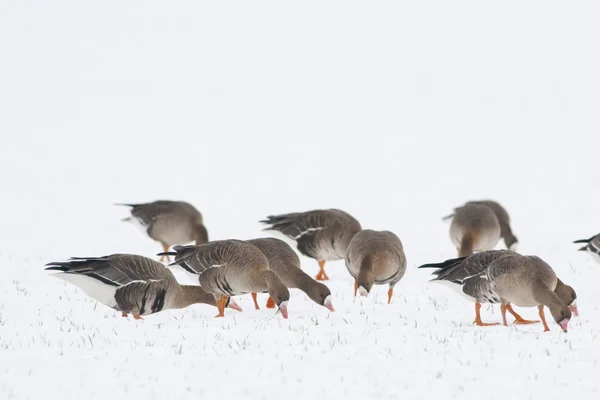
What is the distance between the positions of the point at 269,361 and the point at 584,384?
3605 millimetres

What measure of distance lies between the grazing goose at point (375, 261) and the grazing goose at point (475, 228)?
3.76 meters

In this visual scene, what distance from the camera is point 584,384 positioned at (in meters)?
8.37

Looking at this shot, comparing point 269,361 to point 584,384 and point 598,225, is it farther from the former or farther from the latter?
point 598,225

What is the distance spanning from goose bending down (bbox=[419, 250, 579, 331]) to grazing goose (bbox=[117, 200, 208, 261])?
852 centimetres

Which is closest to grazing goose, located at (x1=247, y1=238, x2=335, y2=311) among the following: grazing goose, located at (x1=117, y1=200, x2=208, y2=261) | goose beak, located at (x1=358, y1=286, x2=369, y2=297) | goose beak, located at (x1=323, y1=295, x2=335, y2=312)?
goose beak, located at (x1=323, y1=295, x2=335, y2=312)

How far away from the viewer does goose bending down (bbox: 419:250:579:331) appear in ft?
34.8

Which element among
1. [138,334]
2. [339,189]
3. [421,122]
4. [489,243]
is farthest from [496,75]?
[138,334]

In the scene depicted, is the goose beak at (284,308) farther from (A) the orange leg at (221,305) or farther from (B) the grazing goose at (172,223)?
(B) the grazing goose at (172,223)

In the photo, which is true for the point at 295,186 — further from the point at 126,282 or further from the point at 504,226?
the point at 126,282

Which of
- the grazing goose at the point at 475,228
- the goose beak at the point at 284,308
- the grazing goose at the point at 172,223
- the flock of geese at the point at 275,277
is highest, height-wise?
the grazing goose at the point at 172,223

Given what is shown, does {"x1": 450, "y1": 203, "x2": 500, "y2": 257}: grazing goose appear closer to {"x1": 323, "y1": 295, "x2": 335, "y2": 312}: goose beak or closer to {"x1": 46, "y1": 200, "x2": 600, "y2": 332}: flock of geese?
{"x1": 46, "y1": 200, "x2": 600, "y2": 332}: flock of geese

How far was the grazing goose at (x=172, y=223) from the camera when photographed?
19.0 meters

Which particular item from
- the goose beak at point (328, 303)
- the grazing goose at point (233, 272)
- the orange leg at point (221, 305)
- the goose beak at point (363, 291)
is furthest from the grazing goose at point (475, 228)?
the orange leg at point (221, 305)

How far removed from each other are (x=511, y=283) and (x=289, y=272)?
370 cm
